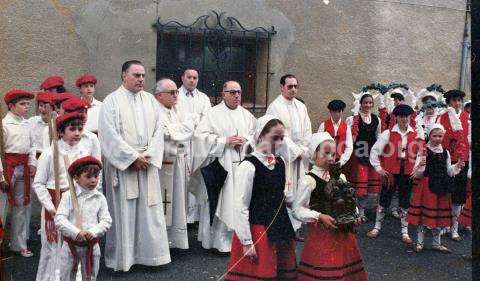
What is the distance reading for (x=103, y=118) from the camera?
5203 mm

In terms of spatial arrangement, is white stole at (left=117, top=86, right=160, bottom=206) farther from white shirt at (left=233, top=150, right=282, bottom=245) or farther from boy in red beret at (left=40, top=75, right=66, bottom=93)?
white shirt at (left=233, top=150, right=282, bottom=245)

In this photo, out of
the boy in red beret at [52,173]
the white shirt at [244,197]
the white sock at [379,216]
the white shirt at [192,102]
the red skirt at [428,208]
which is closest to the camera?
the white shirt at [244,197]

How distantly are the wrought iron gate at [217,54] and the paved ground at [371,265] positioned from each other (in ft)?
9.13

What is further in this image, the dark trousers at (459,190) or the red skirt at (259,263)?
the dark trousers at (459,190)

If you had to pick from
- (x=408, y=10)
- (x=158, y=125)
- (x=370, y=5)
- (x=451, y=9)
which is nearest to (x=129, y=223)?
(x=158, y=125)

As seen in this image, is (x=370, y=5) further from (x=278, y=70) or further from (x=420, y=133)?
(x=420, y=133)

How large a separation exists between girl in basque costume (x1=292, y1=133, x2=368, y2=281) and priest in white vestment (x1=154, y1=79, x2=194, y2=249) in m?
1.96

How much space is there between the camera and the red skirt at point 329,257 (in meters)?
3.93

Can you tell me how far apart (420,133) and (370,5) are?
3299mm

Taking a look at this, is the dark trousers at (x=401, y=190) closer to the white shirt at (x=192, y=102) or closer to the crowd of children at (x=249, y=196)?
the crowd of children at (x=249, y=196)

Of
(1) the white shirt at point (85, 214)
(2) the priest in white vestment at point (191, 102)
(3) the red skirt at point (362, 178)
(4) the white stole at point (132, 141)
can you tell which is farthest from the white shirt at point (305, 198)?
(3) the red skirt at point (362, 178)

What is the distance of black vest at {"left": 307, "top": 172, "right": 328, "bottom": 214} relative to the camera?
4.01 metres

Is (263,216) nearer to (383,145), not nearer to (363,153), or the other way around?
(383,145)

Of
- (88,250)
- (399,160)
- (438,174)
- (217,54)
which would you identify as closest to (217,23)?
(217,54)
